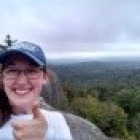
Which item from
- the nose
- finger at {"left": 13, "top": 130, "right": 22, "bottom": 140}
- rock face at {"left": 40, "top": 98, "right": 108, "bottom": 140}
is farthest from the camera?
rock face at {"left": 40, "top": 98, "right": 108, "bottom": 140}

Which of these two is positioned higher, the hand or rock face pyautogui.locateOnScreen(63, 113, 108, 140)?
the hand

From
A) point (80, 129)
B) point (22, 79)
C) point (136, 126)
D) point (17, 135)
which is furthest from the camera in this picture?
point (136, 126)

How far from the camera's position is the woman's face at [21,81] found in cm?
234

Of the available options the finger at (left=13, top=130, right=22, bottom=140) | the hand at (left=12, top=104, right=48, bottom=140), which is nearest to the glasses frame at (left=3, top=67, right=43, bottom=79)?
the hand at (left=12, top=104, right=48, bottom=140)

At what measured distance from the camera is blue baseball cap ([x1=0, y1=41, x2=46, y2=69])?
93.8 inches

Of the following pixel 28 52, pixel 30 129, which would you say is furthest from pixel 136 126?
pixel 30 129

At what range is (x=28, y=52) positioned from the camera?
Answer: 239 centimetres

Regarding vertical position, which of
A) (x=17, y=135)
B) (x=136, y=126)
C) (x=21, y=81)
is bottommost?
(x=136, y=126)

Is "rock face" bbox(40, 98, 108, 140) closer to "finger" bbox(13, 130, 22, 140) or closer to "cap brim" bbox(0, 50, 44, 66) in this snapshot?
"cap brim" bbox(0, 50, 44, 66)

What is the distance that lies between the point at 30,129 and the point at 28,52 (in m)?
0.45

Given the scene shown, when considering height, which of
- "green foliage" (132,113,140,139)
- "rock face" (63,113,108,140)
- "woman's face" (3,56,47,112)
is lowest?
"green foliage" (132,113,140,139)

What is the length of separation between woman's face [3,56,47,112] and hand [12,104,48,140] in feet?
0.70

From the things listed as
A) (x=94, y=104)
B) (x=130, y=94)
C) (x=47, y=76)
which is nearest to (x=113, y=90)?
(x=130, y=94)

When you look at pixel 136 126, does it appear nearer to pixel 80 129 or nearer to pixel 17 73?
pixel 80 129
